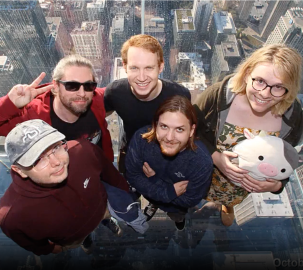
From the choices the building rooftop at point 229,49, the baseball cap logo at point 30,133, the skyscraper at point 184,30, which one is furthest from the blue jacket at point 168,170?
the skyscraper at point 184,30

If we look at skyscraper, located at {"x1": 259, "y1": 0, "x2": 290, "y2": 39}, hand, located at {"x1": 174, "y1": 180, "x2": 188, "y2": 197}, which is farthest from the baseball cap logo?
skyscraper, located at {"x1": 259, "y1": 0, "x2": 290, "y2": 39}

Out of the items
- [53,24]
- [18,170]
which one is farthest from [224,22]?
[18,170]

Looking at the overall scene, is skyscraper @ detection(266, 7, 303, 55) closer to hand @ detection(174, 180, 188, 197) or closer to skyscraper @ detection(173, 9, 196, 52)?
skyscraper @ detection(173, 9, 196, 52)

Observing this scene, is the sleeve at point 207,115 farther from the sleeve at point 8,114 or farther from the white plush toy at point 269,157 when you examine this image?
the sleeve at point 8,114

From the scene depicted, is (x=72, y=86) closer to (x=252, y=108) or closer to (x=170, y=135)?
(x=170, y=135)

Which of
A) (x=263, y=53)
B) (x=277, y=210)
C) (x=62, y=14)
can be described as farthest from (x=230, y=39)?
(x=263, y=53)
